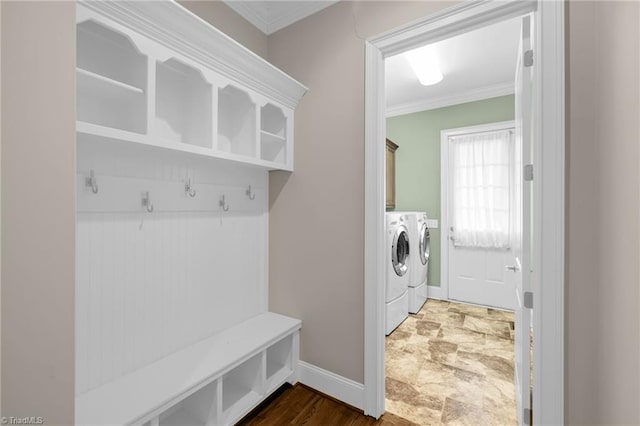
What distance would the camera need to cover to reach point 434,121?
394 centimetres

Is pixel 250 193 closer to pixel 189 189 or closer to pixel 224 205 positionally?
pixel 224 205

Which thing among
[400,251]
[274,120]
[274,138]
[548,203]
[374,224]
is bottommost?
[400,251]

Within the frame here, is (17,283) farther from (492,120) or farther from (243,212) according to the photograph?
(492,120)

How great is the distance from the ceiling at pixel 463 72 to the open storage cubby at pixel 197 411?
291 cm

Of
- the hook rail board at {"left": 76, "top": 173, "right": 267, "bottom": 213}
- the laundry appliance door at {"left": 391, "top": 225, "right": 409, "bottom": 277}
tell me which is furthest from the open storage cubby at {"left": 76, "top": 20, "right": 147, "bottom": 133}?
the laundry appliance door at {"left": 391, "top": 225, "right": 409, "bottom": 277}

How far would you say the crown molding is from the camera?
1183 mm

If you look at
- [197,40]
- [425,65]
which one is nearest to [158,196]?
[197,40]

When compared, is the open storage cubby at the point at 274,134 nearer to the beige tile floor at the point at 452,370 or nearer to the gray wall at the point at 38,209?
the gray wall at the point at 38,209

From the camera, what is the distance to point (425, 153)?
13.2 feet

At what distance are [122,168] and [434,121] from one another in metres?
3.74

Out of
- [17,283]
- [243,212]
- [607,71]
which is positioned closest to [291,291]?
[243,212]

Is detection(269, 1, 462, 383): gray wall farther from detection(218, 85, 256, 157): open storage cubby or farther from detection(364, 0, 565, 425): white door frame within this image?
detection(364, 0, 565, 425): white door frame

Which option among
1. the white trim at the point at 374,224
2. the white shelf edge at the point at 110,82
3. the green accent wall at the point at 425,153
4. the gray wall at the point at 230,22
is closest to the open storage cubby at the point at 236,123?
the gray wall at the point at 230,22

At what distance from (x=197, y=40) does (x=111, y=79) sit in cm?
44
